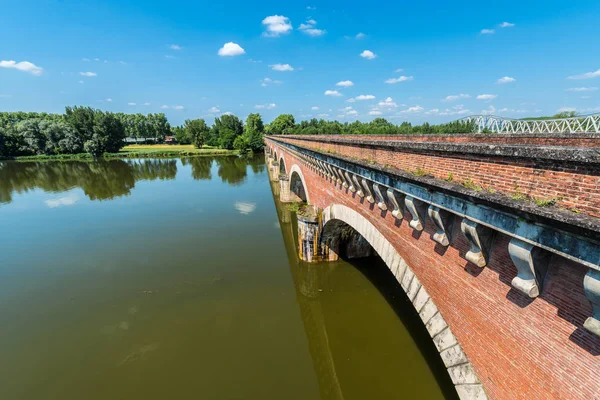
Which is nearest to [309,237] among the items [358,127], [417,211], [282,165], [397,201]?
[397,201]

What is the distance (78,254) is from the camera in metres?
15.4

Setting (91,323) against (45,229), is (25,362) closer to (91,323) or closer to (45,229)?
(91,323)

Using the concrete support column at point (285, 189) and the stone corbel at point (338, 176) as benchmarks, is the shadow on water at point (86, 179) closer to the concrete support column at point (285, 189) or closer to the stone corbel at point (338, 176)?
the concrete support column at point (285, 189)

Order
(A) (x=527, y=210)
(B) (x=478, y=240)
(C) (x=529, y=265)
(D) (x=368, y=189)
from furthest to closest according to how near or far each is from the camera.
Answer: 1. (D) (x=368, y=189)
2. (B) (x=478, y=240)
3. (C) (x=529, y=265)
4. (A) (x=527, y=210)

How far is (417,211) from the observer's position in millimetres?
5043

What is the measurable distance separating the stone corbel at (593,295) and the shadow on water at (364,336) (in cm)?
627

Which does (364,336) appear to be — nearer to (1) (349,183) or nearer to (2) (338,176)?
(1) (349,183)

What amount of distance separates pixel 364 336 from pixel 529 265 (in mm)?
7558

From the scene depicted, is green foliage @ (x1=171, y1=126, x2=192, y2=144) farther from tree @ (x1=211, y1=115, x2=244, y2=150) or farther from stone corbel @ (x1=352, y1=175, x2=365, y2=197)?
stone corbel @ (x1=352, y1=175, x2=365, y2=197)

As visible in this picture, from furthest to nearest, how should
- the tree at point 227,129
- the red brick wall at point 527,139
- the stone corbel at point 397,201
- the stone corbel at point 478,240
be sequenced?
the tree at point 227,129 → the stone corbel at point 397,201 → the red brick wall at point 527,139 → the stone corbel at point 478,240

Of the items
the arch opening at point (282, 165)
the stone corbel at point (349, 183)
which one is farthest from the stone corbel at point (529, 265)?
the arch opening at point (282, 165)

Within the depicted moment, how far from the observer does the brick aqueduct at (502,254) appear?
8.92ft

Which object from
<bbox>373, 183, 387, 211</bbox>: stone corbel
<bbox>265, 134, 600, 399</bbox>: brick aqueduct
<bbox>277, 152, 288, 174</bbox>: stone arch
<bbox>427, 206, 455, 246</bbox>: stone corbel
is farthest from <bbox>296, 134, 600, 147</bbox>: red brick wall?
<bbox>277, 152, 288, 174</bbox>: stone arch

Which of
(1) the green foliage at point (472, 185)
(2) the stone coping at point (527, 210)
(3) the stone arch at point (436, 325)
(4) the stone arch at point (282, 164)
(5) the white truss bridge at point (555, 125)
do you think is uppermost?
(5) the white truss bridge at point (555, 125)
